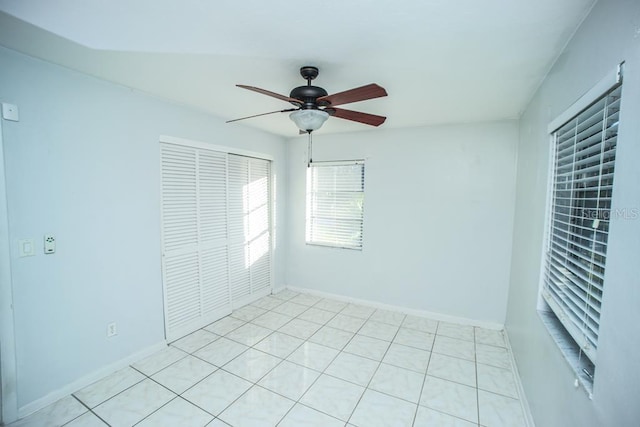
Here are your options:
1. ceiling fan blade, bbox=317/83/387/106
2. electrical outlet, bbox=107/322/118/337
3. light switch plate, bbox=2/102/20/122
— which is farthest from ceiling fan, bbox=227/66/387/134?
electrical outlet, bbox=107/322/118/337

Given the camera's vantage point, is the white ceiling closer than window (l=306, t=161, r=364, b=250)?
Yes

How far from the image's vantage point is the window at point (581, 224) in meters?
1.05

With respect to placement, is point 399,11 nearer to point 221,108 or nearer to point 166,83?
point 166,83

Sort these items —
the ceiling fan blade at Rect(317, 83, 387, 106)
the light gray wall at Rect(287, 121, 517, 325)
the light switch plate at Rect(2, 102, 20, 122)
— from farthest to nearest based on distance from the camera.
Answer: the light gray wall at Rect(287, 121, 517, 325), the light switch plate at Rect(2, 102, 20, 122), the ceiling fan blade at Rect(317, 83, 387, 106)

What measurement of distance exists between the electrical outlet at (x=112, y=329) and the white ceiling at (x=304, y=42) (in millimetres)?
2050

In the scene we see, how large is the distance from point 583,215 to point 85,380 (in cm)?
351

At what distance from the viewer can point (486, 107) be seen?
258 cm

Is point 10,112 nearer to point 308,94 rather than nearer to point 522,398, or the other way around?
point 308,94

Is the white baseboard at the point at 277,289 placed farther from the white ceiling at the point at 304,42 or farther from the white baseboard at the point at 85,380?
the white ceiling at the point at 304,42

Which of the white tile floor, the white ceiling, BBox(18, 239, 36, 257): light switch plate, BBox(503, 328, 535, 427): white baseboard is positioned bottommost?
the white tile floor

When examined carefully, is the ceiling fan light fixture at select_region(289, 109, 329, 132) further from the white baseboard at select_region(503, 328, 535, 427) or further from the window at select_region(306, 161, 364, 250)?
the white baseboard at select_region(503, 328, 535, 427)

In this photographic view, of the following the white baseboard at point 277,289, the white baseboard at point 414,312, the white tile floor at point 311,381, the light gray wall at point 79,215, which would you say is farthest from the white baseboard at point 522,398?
the light gray wall at point 79,215

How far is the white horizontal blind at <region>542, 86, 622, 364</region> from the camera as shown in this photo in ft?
3.45

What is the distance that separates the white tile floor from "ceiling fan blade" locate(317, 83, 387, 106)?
2.20 meters
